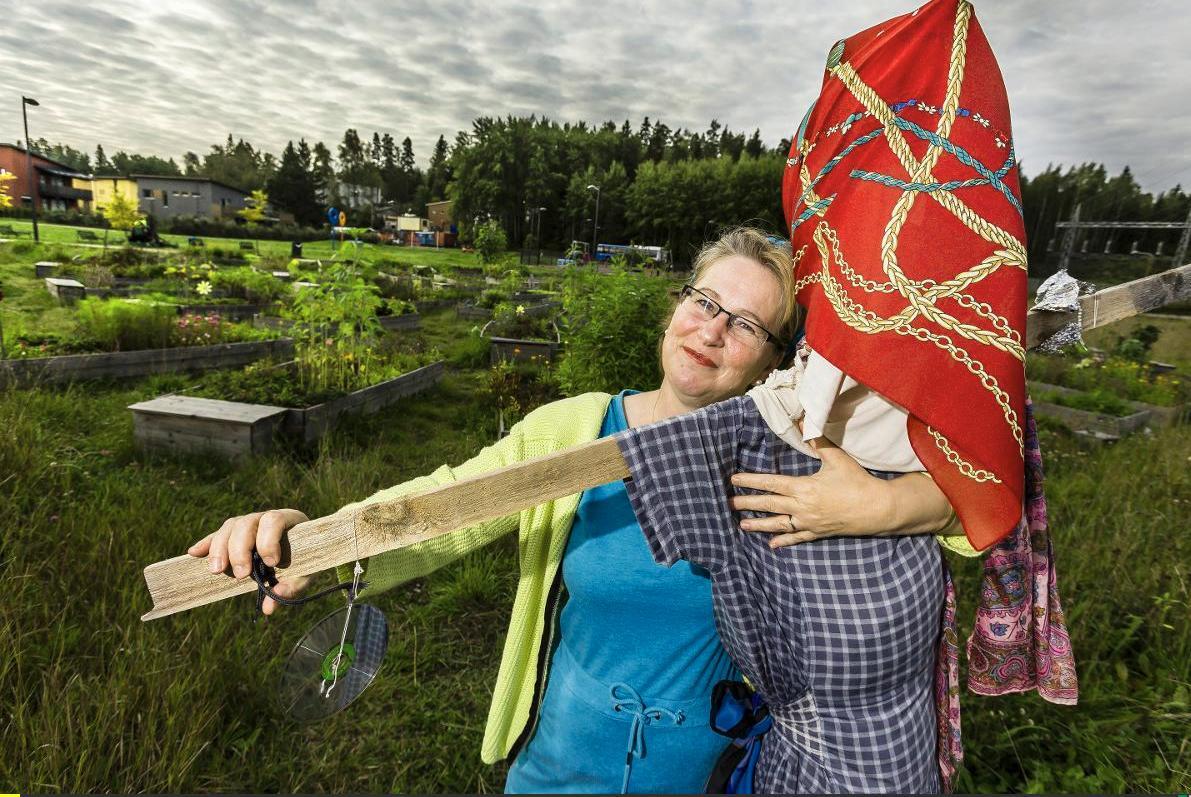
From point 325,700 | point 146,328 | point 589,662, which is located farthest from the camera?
point 146,328

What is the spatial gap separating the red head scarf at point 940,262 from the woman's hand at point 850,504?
0.16ft

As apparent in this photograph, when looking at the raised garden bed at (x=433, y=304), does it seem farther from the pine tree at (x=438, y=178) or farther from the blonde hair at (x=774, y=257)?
the pine tree at (x=438, y=178)

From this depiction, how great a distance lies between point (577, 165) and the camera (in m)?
66.9

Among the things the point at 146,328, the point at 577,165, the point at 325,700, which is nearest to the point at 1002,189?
the point at 325,700

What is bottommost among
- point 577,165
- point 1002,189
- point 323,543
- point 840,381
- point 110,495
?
point 110,495

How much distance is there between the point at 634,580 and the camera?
1412 millimetres

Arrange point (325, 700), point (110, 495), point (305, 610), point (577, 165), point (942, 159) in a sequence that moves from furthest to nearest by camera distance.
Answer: point (577, 165)
point (110, 495)
point (305, 610)
point (325, 700)
point (942, 159)

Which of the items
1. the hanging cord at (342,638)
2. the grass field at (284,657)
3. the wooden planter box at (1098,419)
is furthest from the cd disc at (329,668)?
the wooden planter box at (1098,419)

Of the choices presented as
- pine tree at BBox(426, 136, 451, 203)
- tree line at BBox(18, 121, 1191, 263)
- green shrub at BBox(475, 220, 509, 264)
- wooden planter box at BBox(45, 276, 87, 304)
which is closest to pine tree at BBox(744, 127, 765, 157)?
tree line at BBox(18, 121, 1191, 263)

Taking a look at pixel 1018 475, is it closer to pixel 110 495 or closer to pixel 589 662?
pixel 589 662

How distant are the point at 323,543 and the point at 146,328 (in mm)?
9221

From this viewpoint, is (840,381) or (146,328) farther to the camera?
(146,328)

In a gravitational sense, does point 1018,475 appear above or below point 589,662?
above

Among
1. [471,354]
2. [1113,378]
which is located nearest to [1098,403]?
[1113,378]
